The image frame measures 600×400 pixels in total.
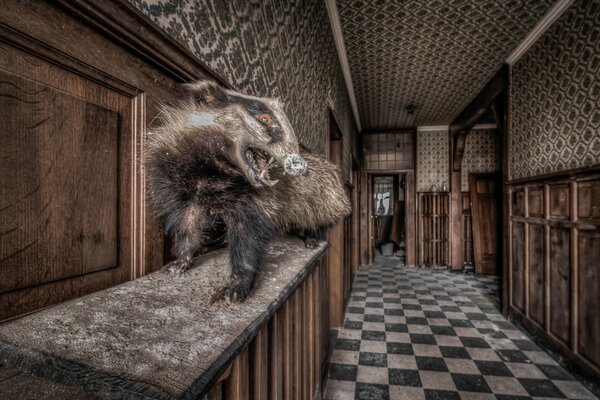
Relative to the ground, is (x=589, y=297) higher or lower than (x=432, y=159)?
lower

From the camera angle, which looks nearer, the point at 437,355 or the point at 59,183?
the point at 59,183

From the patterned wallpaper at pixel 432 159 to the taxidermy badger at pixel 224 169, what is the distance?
621cm

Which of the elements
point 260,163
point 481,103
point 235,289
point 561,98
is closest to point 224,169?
point 260,163

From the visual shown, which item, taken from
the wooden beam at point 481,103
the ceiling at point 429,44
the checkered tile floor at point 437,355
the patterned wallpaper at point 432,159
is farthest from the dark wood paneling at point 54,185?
the patterned wallpaper at point 432,159

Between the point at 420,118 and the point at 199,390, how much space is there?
629cm

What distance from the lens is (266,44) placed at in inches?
49.9

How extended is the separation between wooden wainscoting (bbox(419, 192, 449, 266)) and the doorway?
0.50 meters

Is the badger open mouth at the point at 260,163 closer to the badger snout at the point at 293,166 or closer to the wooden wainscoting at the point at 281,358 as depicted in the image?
the badger snout at the point at 293,166

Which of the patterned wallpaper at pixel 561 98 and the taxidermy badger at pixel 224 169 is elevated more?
the patterned wallpaper at pixel 561 98

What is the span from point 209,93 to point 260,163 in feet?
0.61

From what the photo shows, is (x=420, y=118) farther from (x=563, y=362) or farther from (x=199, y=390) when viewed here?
(x=199, y=390)

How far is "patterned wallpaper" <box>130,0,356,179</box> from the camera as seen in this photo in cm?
75

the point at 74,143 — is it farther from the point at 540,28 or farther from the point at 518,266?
the point at 518,266

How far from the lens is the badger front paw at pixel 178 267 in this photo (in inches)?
27.5
